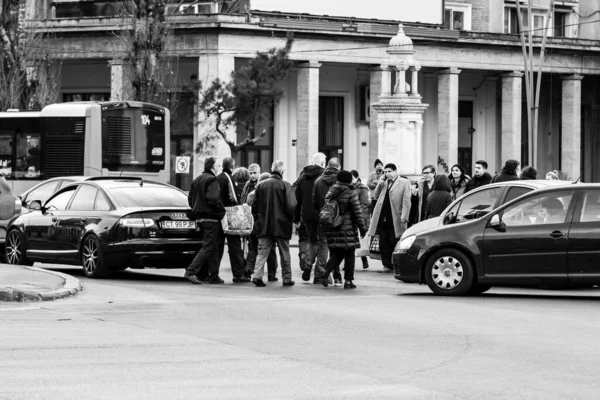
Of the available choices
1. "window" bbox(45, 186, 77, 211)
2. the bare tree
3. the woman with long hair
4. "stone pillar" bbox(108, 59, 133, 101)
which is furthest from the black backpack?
"stone pillar" bbox(108, 59, 133, 101)

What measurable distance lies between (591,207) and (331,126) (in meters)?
46.6

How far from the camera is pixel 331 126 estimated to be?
64.0m

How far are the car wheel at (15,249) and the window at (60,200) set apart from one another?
89cm

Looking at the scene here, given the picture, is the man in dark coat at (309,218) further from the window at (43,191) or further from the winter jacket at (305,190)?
the window at (43,191)

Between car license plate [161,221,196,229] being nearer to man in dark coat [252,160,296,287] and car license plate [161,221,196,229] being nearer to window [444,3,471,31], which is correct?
man in dark coat [252,160,296,287]

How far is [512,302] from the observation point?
17.2 metres

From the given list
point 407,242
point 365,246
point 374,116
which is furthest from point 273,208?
point 374,116

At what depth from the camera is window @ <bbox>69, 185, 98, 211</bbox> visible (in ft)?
69.8

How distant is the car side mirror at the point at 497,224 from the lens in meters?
18.0

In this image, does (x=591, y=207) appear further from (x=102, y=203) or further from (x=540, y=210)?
(x=102, y=203)

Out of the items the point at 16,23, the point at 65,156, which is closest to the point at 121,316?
the point at 65,156

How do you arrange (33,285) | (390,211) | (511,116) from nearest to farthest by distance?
(33,285) → (390,211) → (511,116)

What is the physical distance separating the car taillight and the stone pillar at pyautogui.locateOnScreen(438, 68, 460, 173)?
140 feet

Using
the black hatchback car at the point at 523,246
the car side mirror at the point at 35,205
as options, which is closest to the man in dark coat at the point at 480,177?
the black hatchback car at the point at 523,246
